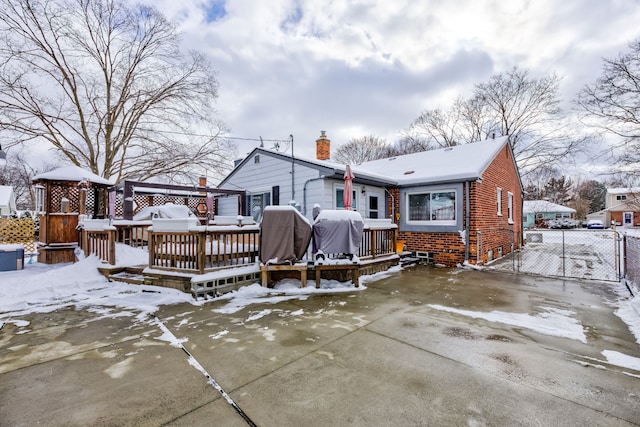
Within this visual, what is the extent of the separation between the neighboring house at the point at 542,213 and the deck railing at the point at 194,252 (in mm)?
45425

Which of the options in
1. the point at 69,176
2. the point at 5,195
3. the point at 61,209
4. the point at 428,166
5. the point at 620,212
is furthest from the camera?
the point at 620,212

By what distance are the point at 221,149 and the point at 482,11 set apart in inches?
543

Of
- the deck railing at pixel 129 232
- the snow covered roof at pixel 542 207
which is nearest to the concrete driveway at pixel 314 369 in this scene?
the deck railing at pixel 129 232

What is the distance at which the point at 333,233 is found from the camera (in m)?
6.28

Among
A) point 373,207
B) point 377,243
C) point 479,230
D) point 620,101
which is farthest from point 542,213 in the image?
point 377,243

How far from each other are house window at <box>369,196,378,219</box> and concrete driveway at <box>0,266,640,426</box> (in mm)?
6133

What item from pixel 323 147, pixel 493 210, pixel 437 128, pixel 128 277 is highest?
pixel 437 128

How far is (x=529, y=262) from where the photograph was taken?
9906 millimetres

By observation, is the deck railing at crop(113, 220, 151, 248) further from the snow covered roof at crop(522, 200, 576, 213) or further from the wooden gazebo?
the snow covered roof at crop(522, 200, 576, 213)

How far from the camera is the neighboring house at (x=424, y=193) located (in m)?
9.05

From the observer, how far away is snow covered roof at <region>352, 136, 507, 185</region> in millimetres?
9242

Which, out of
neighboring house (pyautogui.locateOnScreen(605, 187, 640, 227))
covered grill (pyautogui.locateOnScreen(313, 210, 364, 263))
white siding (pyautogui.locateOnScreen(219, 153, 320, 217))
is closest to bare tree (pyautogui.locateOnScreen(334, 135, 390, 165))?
white siding (pyautogui.locateOnScreen(219, 153, 320, 217))

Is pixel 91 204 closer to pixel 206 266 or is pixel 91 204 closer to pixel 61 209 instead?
pixel 61 209

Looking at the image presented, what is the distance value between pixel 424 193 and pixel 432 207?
586mm
